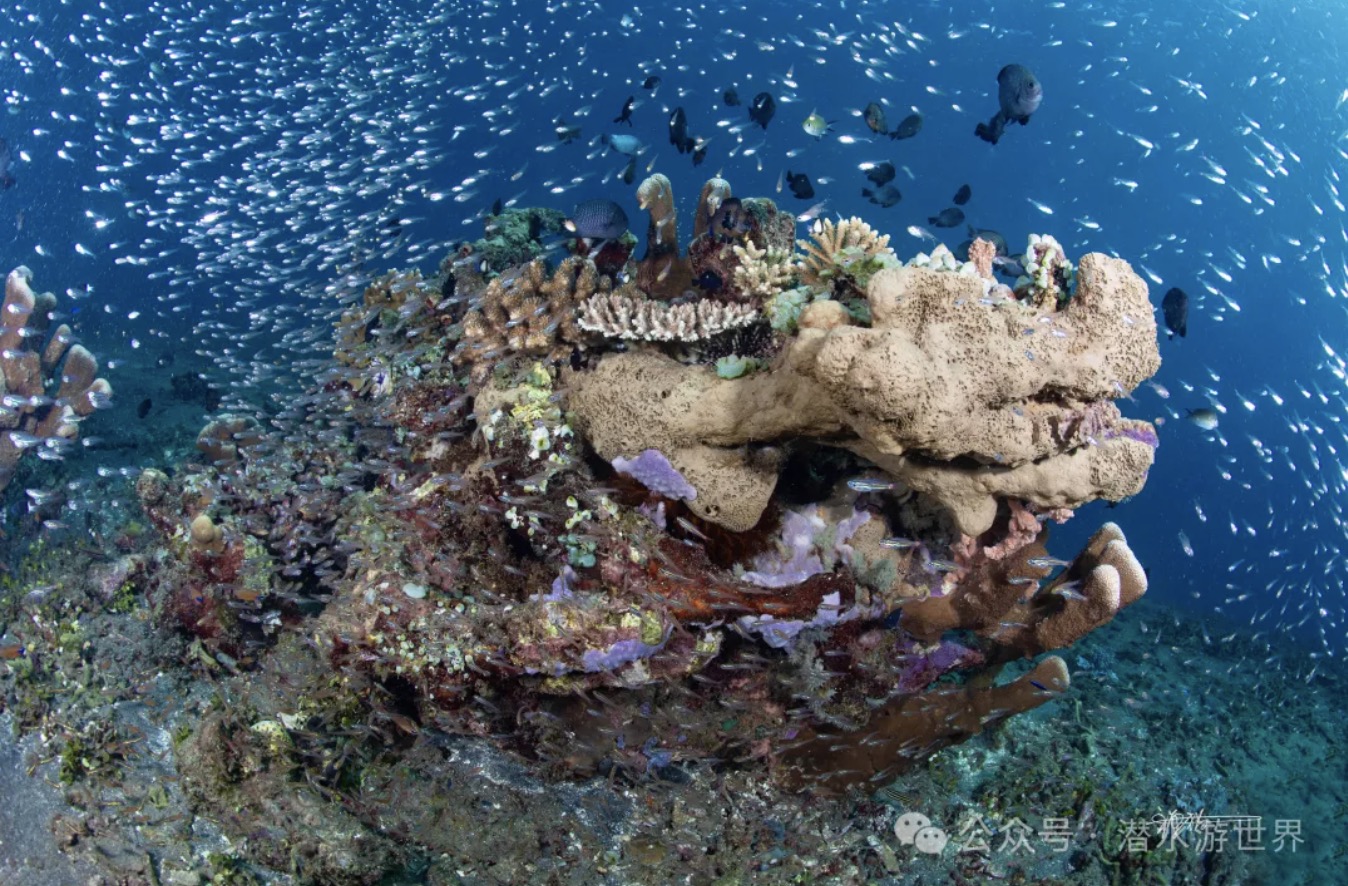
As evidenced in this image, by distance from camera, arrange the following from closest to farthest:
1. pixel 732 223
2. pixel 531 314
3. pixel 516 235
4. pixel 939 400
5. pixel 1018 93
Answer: pixel 939 400 < pixel 531 314 < pixel 732 223 < pixel 516 235 < pixel 1018 93

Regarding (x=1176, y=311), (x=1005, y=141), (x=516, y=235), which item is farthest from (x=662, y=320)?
(x=1005, y=141)

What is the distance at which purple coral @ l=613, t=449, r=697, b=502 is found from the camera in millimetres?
4852

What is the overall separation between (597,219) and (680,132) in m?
3.39

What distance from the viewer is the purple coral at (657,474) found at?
15.9ft

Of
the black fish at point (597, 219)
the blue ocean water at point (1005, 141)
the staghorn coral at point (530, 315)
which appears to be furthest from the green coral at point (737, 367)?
the blue ocean water at point (1005, 141)

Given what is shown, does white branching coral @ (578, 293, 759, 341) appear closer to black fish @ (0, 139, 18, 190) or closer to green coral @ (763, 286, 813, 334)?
green coral @ (763, 286, 813, 334)

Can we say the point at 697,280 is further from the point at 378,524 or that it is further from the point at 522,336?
the point at 378,524

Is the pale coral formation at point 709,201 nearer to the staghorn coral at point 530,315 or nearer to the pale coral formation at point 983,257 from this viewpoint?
the staghorn coral at point 530,315

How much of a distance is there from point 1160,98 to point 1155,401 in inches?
1245

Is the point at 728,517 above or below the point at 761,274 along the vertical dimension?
below

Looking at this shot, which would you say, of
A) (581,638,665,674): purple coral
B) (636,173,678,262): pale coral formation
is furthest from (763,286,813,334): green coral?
(581,638,665,674): purple coral

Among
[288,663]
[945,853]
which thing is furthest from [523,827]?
[945,853]

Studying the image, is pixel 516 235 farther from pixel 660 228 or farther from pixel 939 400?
pixel 939 400

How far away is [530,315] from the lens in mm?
5914
